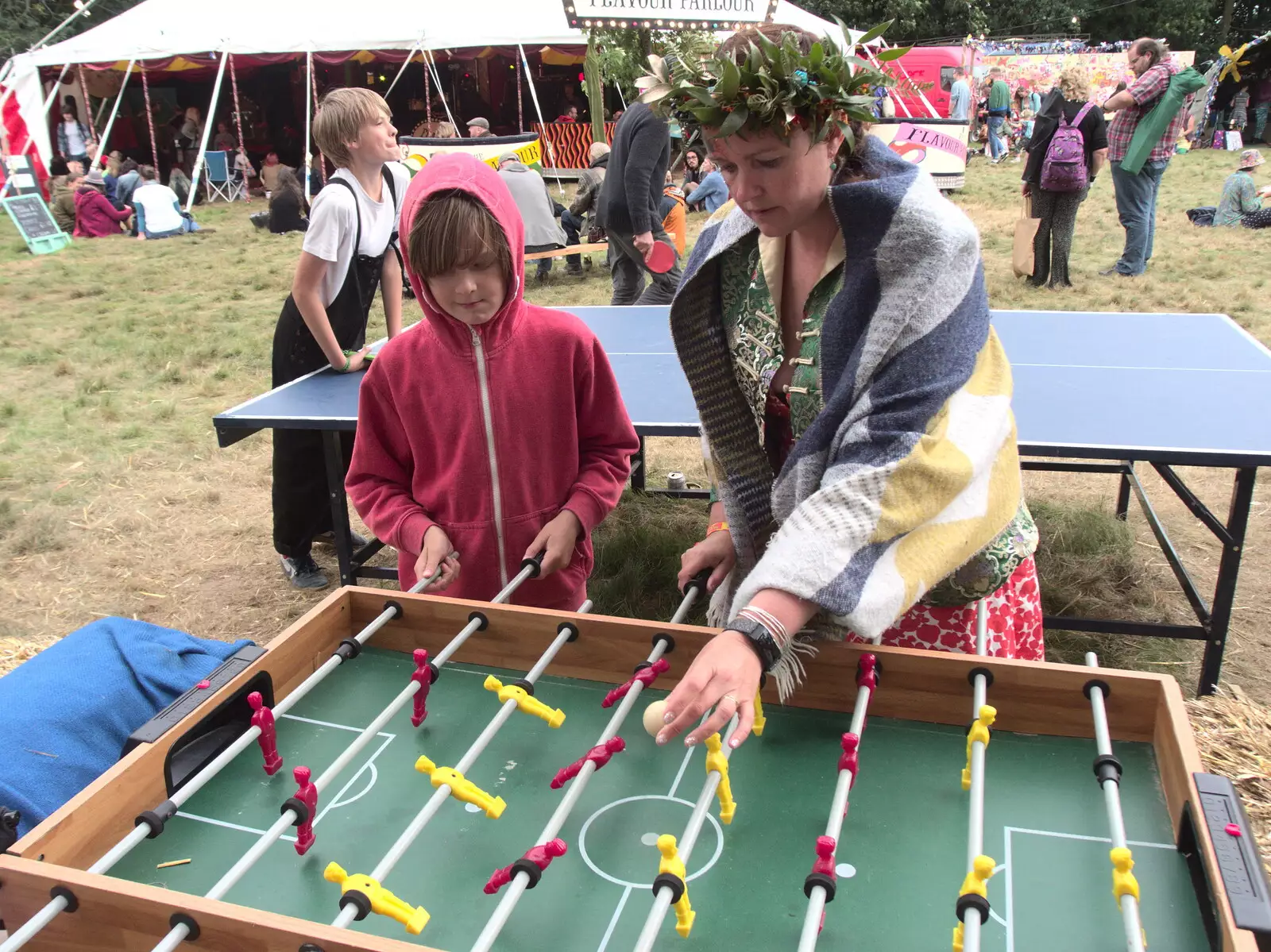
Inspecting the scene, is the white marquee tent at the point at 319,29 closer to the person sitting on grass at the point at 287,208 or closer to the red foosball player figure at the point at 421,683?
the person sitting on grass at the point at 287,208

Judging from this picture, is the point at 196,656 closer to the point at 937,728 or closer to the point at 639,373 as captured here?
the point at 937,728

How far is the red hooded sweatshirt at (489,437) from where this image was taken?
2.31 meters

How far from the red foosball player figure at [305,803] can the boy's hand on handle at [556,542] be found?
2.92ft

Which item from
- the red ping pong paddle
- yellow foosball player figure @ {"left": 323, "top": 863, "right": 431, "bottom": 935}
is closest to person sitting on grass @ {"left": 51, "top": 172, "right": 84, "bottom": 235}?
the red ping pong paddle

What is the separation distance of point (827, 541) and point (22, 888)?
1107 millimetres

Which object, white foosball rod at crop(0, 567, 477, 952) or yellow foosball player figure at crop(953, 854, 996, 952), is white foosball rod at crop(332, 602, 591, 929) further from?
yellow foosball player figure at crop(953, 854, 996, 952)

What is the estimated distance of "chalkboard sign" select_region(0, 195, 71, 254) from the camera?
13555mm

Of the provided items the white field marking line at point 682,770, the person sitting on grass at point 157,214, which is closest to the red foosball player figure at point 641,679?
the white field marking line at point 682,770

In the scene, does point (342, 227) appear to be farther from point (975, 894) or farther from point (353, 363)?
point (975, 894)

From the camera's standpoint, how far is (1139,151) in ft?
27.0

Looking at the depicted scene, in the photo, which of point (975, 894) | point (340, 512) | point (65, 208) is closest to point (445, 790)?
point (975, 894)

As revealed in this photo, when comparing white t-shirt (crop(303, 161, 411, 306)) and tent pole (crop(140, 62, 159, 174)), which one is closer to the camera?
white t-shirt (crop(303, 161, 411, 306))

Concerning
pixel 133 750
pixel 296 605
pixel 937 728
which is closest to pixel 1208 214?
pixel 296 605

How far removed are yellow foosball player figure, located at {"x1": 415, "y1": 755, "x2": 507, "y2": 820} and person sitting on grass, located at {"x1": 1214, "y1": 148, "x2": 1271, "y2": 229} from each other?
12755 mm
